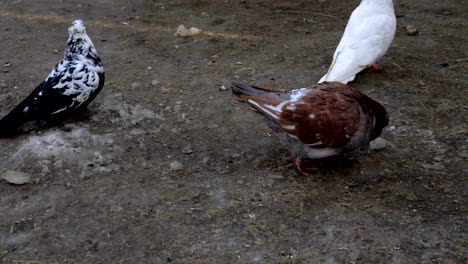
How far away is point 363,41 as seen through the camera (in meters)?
5.00

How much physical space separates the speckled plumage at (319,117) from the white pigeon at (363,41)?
3.43ft

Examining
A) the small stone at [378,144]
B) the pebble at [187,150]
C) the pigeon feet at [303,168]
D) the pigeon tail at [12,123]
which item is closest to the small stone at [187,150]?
the pebble at [187,150]

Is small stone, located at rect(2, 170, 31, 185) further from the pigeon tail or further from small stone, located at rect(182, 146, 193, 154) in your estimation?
small stone, located at rect(182, 146, 193, 154)

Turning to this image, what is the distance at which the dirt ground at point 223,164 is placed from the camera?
10.4 ft

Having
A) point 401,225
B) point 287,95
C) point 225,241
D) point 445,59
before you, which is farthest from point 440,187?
point 445,59

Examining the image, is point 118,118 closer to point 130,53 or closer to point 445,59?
point 130,53

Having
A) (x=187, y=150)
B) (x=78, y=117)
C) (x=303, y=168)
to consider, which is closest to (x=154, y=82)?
(x=78, y=117)

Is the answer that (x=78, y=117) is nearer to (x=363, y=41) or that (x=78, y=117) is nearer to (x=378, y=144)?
(x=378, y=144)

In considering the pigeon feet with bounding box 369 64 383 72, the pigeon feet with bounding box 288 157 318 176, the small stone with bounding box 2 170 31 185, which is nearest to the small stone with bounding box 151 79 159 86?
the small stone with bounding box 2 170 31 185

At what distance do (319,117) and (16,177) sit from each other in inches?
84.2

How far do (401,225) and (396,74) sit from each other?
2310mm

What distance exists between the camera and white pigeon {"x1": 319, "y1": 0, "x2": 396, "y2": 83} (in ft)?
15.8

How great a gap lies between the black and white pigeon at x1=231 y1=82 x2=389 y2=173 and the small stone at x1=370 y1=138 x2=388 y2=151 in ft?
0.99

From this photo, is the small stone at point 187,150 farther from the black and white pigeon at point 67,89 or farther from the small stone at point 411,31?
the small stone at point 411,31
